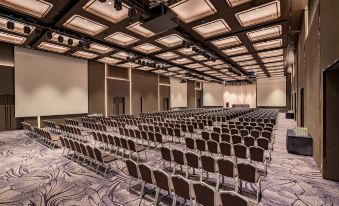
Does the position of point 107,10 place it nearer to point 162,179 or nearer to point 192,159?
point 192,159

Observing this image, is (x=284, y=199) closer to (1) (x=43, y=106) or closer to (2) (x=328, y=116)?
(2) (x=328, y=116)

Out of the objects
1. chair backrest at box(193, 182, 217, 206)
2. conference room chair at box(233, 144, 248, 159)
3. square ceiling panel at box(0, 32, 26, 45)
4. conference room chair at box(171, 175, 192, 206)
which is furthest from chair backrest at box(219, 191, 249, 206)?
square ceiling panel at box(0, 32, 26, 45)

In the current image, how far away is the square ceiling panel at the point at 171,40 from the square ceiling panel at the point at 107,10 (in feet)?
9.21

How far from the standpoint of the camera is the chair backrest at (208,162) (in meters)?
3.72

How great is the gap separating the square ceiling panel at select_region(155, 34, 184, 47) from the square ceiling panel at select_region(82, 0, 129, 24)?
281 cm

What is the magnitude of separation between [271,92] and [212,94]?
963 cm

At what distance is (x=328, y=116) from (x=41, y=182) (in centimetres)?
655

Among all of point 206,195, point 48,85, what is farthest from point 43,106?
point 206,195

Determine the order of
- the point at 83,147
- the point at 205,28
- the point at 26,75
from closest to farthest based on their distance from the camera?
the point at 83,147 < the point at 205,28 < the point at 26,75

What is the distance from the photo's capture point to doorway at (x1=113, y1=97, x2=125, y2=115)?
18.3 metres

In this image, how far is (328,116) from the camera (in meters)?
4.27

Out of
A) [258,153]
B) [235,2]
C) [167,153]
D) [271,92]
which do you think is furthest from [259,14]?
[271,92]

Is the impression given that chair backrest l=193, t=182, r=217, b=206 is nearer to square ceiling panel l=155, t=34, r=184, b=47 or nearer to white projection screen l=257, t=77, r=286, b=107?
square ceiling panel l=155, t=34, r=184, b=47

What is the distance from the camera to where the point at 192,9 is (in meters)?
Result: 7.14
